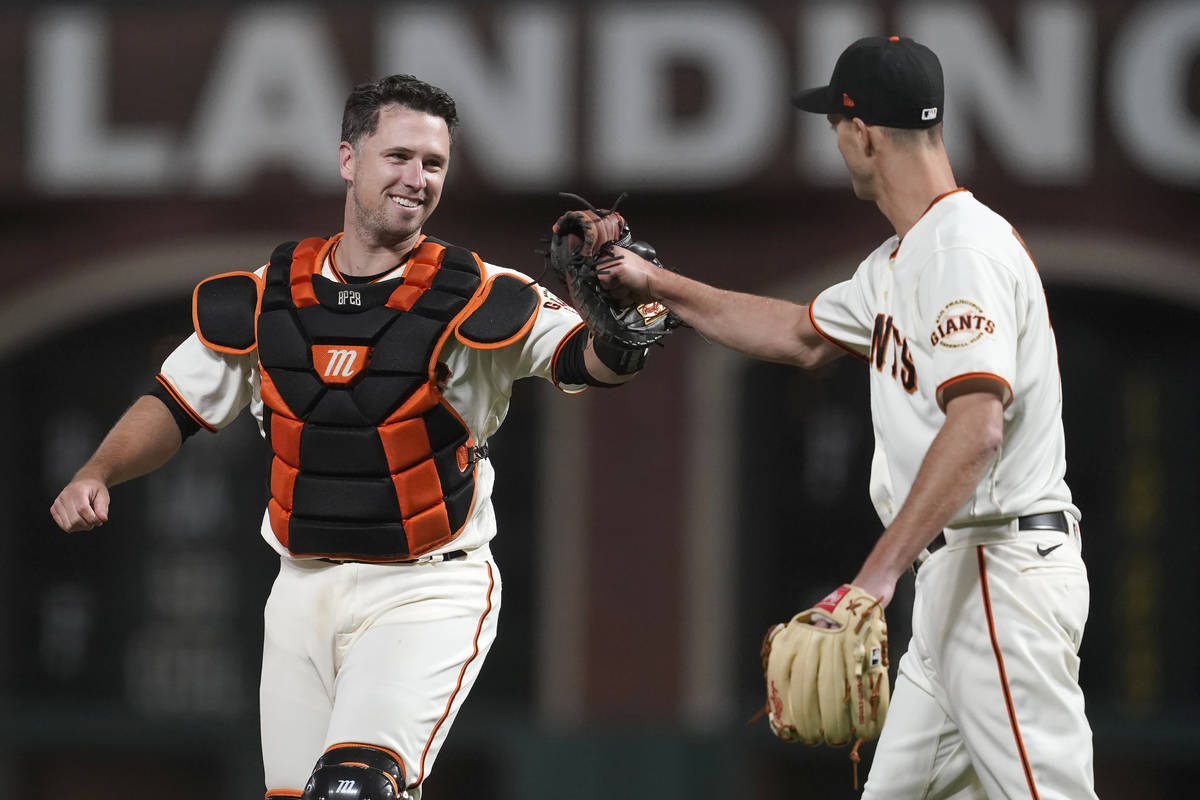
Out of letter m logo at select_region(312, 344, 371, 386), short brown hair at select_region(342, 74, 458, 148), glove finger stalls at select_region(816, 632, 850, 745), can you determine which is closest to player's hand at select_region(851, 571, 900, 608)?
glove finger stalls at select_region(816, 632, 850, 745)

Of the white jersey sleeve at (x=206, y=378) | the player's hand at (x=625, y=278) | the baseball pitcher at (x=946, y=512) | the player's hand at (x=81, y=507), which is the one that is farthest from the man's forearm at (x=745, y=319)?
the player's hand at (x=81, y=507)

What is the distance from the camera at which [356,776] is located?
334 centimetres

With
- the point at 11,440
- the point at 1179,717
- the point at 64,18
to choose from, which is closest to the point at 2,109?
the point at 64,18

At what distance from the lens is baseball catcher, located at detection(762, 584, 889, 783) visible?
119 inches

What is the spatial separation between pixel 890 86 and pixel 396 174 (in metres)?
1.07

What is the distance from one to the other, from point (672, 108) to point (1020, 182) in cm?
174

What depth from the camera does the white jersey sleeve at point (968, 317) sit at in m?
3.04

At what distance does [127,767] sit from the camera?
8.65 m

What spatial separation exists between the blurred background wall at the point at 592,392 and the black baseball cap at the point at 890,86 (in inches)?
198

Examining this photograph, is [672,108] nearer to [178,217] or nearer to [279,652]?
[178,217]

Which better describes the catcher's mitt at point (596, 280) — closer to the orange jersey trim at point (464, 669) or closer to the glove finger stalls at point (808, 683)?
the orange jersey trim at point (464, 669)

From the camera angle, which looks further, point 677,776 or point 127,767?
point 127,767

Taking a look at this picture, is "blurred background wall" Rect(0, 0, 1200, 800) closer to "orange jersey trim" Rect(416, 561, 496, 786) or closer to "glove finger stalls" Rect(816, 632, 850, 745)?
"orange jersey trim" Rect(416, 561, 496, 786)

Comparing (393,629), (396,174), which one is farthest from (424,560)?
(396,174)
